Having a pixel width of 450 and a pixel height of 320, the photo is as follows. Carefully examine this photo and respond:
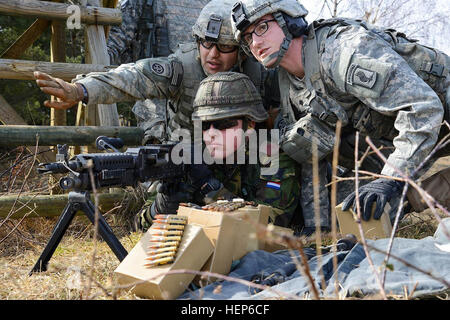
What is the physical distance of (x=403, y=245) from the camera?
279 centimetres

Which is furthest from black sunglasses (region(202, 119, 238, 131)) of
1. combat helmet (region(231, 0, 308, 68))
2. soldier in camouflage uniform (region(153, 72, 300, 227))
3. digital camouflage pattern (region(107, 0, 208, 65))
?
digital camouflage pattern (region(107, 0, 208, 65))

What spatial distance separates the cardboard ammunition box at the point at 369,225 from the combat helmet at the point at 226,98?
4.36 feet

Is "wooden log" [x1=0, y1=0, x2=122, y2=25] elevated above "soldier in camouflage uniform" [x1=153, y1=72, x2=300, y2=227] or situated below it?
above

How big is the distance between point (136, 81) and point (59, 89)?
0.86 m

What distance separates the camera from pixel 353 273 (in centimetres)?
246

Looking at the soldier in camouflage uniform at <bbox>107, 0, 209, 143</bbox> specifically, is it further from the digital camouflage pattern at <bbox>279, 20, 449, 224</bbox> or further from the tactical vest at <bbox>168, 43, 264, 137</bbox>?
the digital camouflage pattern at <bbox>279, 20, 449, 224</bbox>

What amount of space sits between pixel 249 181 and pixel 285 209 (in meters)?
0.44

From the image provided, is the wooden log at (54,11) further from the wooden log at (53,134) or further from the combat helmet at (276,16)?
the combat helmet at (276,16)

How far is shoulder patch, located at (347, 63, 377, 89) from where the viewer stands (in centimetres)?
346

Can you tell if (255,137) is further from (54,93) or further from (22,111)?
(22,111)

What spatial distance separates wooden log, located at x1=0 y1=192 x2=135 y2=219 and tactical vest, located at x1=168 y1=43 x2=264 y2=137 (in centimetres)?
116

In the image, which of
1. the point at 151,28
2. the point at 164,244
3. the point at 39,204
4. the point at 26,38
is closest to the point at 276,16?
the point at 164,244

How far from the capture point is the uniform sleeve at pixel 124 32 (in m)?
6.78

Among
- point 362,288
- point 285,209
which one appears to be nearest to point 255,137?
point 285,209
